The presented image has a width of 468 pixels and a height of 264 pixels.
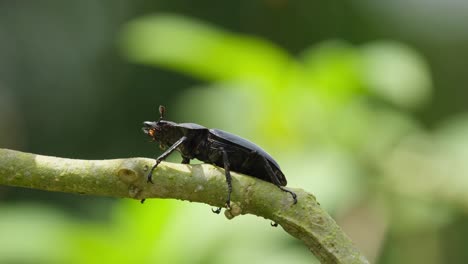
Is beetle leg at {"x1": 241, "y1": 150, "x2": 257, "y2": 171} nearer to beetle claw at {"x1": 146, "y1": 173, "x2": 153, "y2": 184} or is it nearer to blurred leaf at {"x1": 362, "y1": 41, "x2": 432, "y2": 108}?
beetle claw at {"x1": 146, "y1": 173, "x2": 153, "y2": 184}

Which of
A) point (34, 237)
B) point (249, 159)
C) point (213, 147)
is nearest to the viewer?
point (249, 159)

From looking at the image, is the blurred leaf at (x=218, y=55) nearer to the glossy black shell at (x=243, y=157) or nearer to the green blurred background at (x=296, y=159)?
the green blurred background at (x=296, y=159)

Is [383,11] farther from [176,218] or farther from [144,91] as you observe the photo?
[176,218]

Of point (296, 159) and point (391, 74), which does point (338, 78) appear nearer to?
point (391, 74)

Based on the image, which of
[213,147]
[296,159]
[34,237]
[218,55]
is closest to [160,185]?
[213,147]

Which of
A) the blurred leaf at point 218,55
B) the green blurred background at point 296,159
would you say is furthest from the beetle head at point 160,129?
the blurred leaf at point 218,55

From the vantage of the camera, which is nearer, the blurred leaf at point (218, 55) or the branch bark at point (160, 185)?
the branch bark at point (160, 185)

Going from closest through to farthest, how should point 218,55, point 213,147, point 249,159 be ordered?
point 249,159 < point 213,147 < point 218,55
